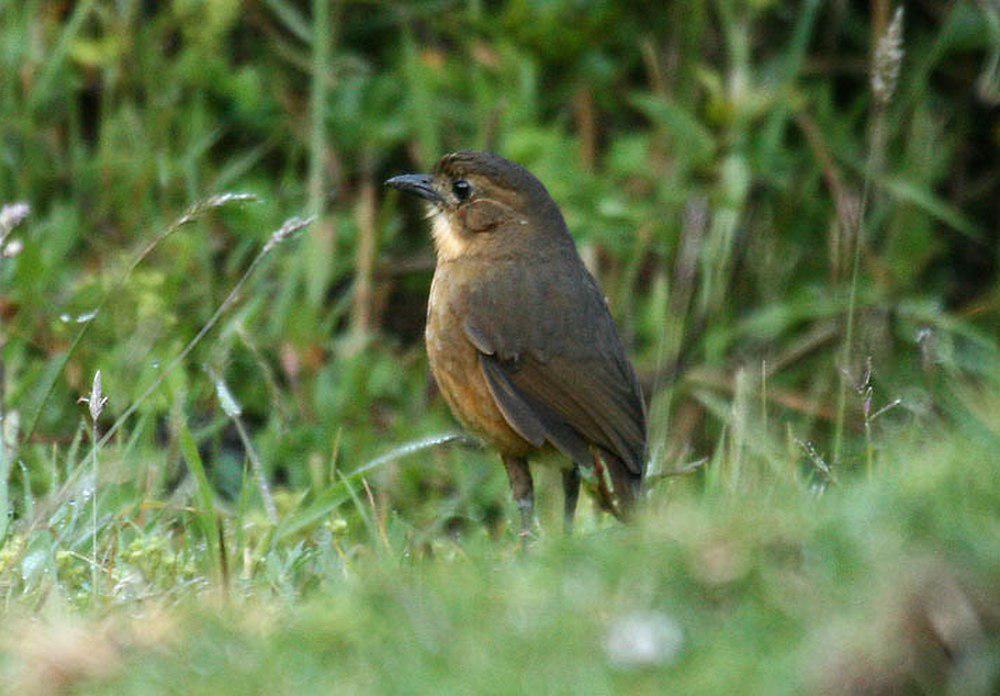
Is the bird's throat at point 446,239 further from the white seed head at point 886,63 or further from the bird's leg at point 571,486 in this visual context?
the white seed head at point 886,63

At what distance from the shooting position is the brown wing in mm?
4793

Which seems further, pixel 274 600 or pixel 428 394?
pixel 428 394

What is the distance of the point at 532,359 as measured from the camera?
4.94 m

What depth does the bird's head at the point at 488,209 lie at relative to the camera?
527 centimetres

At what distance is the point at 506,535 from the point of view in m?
4.38

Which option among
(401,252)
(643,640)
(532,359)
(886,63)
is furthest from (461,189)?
(643,640)

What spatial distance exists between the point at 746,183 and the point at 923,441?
3.14 meters

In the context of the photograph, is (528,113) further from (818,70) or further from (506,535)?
(506,535)

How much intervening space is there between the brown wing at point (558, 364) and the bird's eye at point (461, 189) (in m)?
0.37

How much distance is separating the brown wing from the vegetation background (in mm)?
221

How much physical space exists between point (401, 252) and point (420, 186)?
82.7 inches

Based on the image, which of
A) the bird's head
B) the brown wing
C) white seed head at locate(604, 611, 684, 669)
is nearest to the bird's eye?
the bird's head

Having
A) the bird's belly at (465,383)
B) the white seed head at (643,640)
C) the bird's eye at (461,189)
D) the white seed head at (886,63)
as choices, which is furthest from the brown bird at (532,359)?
the white seed head at (643,640)

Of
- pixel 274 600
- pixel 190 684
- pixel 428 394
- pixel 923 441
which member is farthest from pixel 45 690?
pixel 428 394
